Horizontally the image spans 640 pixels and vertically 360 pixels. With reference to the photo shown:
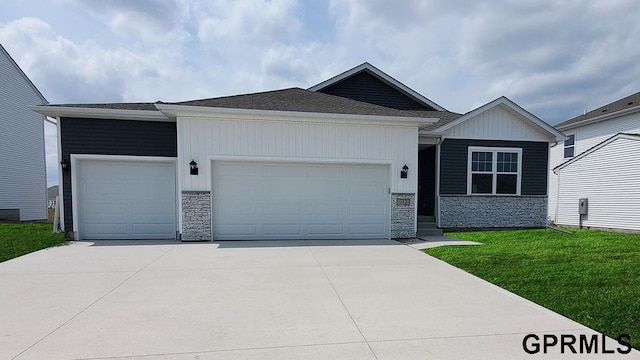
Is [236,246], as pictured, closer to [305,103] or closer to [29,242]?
[305,103]

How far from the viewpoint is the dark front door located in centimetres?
1037

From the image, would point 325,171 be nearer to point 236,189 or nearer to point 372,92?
point 236,189

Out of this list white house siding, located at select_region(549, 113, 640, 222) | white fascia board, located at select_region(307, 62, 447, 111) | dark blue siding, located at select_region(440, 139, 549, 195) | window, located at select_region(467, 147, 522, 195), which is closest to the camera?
dark blue siding, located at select_region(440, 139, 549, 195)

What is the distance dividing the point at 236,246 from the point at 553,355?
6067 millimetres

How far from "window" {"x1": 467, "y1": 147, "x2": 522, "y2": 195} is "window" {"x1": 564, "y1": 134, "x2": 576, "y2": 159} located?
29.9 feet

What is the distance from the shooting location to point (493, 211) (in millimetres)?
10281

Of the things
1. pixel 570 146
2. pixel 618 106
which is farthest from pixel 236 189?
pixel 618 106

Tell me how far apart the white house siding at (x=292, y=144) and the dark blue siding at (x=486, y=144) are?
2264 mm

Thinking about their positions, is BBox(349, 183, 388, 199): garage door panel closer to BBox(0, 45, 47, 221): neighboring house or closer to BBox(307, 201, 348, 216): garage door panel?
BBox(307, 201, 348, 216): garage door panel

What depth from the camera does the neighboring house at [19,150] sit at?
14.2 meters

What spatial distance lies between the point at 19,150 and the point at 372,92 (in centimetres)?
1771

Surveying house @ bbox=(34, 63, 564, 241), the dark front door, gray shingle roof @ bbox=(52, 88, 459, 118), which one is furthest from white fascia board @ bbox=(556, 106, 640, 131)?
gray shingle roof @ bbox=(52, 88, 459, 118)

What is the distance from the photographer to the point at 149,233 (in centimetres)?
810

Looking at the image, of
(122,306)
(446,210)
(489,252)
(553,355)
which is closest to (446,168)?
(446,210)
